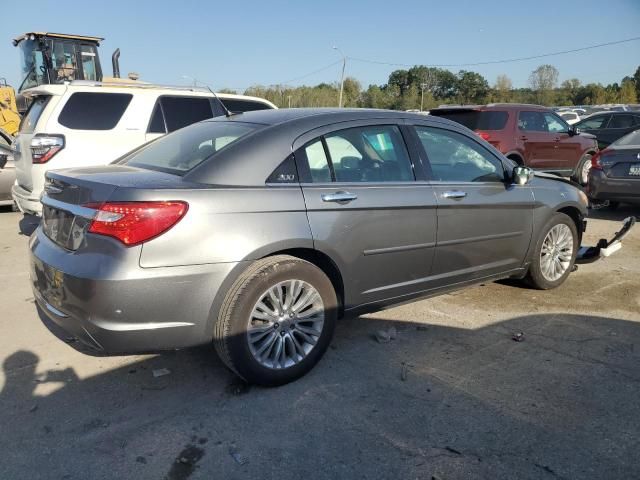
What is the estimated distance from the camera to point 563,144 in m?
11.5

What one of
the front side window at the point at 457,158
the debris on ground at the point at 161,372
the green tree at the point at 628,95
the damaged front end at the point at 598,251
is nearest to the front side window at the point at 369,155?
the front side window at the point at 457,158

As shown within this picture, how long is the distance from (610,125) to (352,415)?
1389cm

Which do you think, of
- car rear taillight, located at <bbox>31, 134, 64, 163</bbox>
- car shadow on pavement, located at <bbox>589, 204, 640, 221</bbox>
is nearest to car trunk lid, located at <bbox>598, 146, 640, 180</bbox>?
car shadow on pavement, located at <bbox>589, 204, 640, 221</bbox>

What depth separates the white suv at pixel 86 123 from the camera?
6301 millimetres

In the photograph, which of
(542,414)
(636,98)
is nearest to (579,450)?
(542,414)

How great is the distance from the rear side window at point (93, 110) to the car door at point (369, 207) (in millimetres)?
4367

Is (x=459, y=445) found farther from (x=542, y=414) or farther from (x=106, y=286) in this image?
(x=106, y=286)

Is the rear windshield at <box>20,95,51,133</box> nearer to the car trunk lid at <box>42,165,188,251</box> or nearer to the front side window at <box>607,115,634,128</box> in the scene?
the car trunk lid at <box>42,165,188,251</box>

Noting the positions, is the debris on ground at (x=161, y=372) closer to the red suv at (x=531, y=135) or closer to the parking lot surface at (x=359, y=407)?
the parking lot surface at (x=359, y=407)

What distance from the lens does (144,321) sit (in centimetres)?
283

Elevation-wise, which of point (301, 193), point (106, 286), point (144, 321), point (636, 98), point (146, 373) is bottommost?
point (146, 373)

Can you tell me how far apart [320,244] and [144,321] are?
1.11 metres

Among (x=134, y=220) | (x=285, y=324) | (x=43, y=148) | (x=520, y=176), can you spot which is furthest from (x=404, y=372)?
(x=43, y=148)

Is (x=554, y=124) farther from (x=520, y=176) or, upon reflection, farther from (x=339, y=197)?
(x=339, y=197)
